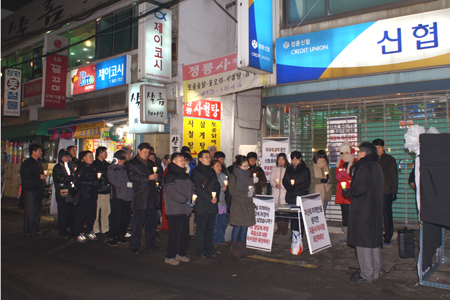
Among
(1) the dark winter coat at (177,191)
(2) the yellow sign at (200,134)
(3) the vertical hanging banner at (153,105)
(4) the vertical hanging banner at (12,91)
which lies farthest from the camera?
(4) the vertical hanging banner at (12,91)

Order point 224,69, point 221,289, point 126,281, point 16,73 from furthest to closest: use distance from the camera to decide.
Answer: point 16,73 → point 224,69 → point 126,281 → point 221,289

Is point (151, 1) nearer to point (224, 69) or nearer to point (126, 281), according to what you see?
point (224, 69)

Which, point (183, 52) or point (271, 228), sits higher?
point (183, 52)

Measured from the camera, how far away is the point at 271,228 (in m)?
7.48

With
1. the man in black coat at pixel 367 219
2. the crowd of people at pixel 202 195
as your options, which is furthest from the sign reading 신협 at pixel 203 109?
the man in black coat at pixel 367 219

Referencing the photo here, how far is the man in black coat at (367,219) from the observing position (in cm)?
562

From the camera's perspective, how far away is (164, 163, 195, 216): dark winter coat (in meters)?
6.72

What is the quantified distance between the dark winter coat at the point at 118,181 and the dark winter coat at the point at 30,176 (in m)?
2.66

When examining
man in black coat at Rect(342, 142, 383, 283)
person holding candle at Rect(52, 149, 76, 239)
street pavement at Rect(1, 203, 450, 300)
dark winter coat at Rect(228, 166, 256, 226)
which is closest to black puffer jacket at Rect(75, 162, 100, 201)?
person holding candle at Rect(52, 149, 76, 239)

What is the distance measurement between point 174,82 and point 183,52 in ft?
3.81

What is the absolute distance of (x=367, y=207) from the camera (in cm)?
571

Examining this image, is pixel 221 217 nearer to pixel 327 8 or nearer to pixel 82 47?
pixel 327 8

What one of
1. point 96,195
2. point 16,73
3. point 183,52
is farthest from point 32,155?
point 16,73

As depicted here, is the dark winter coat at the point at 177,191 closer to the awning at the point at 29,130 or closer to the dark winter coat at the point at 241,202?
the dark winter coat at the point at 241,202
